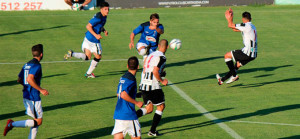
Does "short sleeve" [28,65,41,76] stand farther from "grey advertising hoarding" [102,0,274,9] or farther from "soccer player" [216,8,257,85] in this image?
"grey advertising hoarding" [102,0,274,9]

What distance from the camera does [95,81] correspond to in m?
19.5

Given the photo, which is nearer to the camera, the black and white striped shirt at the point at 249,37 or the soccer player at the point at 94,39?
the black and white striped shirt at the point at 249,37

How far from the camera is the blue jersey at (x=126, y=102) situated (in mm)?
10609

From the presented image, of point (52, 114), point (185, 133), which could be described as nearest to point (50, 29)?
point (52, 114)

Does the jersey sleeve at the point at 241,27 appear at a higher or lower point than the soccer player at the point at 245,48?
higher

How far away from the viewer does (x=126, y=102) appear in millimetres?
10711

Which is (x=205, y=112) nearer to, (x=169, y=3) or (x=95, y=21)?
(x=95, y=21)

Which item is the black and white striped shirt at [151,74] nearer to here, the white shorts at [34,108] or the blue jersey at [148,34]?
the white shorts at [34,108]

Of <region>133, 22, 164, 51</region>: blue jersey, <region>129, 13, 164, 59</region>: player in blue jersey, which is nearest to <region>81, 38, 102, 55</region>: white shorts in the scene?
<region>129, 13, 164, 59</region>: player in blue jersey

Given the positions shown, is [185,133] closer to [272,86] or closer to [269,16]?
[272,86]

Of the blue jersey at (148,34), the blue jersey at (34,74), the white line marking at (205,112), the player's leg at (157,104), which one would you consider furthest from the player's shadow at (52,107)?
the player's leg at (157,104)

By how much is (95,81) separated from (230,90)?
4.63 m

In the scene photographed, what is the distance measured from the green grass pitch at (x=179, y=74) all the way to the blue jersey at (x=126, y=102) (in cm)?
244

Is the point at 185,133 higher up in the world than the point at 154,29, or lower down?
lower down
